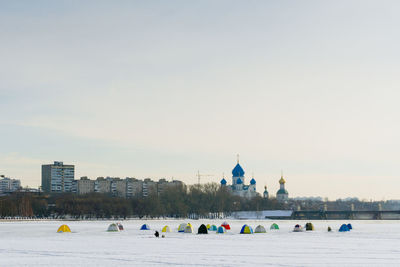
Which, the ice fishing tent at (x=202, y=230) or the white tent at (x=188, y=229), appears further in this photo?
the white tent at (x=188, y=229)

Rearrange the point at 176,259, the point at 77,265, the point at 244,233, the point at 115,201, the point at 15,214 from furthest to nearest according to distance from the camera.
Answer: the point at 115,201 < the point at 15,214 < the point at 244,233 < the point at 176,259 < the point at 77,265

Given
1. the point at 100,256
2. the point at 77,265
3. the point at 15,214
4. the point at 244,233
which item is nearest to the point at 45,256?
the point at 100,256

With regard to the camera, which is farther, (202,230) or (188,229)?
(188,229)

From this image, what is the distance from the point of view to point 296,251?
3800cm

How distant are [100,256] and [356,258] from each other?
1472 centimetres

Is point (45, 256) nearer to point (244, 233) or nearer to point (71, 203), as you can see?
point (244, 233)

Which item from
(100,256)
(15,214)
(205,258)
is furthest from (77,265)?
→ (15,214)

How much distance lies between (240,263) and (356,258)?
7.66 meters

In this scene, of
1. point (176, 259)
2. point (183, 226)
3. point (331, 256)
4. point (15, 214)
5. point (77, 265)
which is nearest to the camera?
point (77, 265)

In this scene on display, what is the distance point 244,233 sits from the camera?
6638cm

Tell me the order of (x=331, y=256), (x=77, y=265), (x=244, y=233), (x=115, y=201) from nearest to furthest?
(x=77, y=265), (x=331, y=256), (x=244, y=233), (x=115, y=201)

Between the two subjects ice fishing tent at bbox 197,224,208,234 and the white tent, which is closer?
ice fishing tent at bbox 197,224,208,234

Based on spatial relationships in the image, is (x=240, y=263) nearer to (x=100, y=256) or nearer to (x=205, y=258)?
(x=205, y=258)

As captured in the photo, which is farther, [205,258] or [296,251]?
[296,251]
